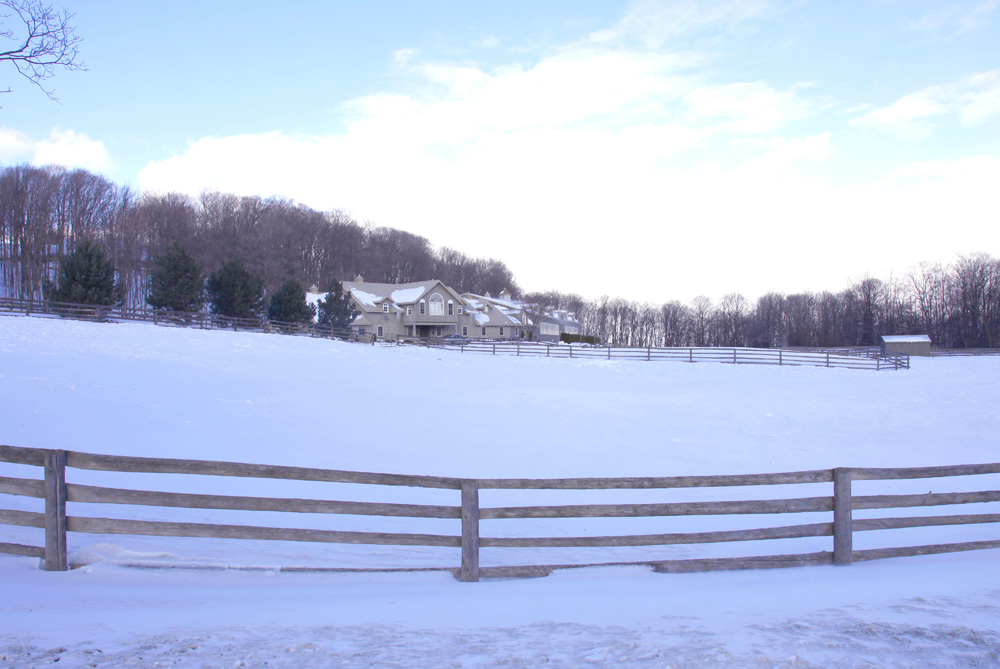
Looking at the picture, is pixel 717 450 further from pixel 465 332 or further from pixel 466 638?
pixel 465 332

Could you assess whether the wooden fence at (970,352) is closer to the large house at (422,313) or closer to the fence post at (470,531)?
the large house at (422,313)

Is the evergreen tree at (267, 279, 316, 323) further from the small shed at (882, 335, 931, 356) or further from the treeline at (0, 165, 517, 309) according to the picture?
the small shed at (882, 335, 931, 356)

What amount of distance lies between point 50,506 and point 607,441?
1615 cm

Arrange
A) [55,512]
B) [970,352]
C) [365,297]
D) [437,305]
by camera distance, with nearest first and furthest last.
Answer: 1. [55,512]
2. [970,352]
3. [365,297]
4. [437,305]

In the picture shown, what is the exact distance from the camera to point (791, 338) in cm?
11612

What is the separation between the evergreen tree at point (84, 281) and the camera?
4428 centimetres

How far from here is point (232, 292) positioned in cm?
5359

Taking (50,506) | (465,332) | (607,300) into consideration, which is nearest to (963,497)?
(50,506)

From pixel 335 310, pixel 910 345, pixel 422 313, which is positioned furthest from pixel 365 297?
pixel 910 345

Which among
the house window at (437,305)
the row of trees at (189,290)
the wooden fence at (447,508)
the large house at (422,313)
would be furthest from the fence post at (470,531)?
the house window at (437,305)

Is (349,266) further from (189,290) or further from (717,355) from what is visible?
(717,355)

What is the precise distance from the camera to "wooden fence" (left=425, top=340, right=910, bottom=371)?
40.3 metres

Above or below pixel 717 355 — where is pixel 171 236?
above

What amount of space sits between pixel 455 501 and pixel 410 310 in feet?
203
